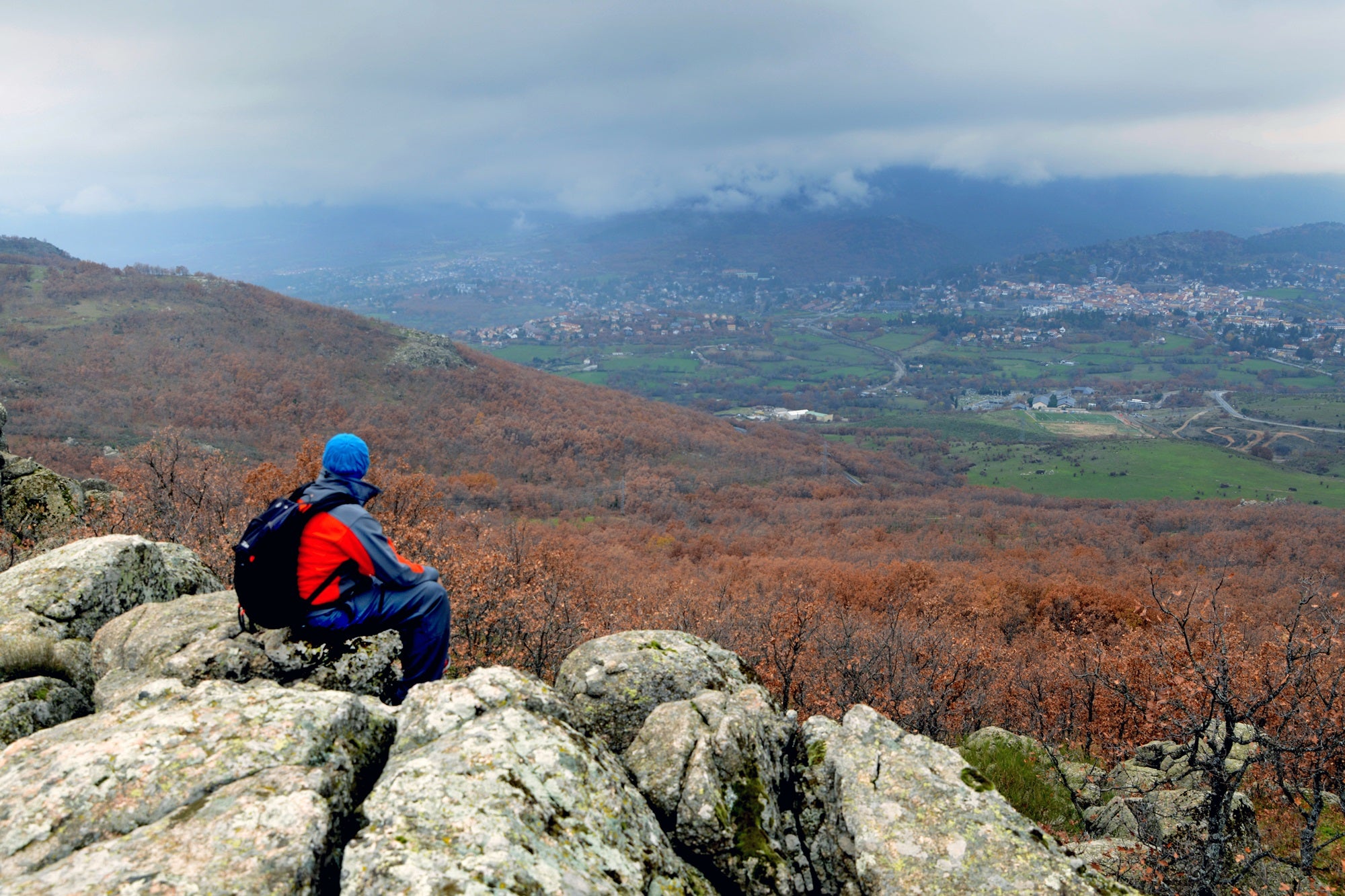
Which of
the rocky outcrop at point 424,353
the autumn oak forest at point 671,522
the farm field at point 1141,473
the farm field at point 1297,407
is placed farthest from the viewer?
the farm field at point 1297,407

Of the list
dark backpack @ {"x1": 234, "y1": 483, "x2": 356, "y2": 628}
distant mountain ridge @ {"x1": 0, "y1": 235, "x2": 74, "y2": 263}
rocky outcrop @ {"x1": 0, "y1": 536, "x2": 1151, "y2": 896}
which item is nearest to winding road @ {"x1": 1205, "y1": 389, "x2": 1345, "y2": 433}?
rocky outcrop @ {"x1": 0, "y1": 536, "x2": 1151, "y2": 896}

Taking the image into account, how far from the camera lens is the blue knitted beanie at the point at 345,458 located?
7.36 metres

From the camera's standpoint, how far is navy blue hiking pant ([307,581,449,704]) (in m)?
7.38

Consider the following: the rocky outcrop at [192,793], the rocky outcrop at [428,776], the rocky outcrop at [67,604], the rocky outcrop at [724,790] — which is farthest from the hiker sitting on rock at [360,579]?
the rocky outcrop at [67,604]

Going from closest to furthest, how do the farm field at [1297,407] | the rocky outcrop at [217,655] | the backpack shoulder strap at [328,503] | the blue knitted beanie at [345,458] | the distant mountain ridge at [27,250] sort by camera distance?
the backpack shoulder strap at [328,503] < the blue knitted beanie at [345,458] < the rocky outcrop at [217,655] < the distant mountain ridge at [27,250] < the farm field at [1297,407]

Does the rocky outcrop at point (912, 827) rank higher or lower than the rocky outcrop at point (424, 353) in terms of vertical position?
lower

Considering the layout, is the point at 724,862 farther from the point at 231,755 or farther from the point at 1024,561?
the point at 1024,561

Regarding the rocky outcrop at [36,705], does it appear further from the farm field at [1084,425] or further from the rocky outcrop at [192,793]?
the farm field at [1084,425]

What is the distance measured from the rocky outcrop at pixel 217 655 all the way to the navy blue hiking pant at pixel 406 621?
0.66m

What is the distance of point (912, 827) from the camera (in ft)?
22.5

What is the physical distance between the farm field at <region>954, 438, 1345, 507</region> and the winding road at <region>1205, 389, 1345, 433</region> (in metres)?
A: 31.7

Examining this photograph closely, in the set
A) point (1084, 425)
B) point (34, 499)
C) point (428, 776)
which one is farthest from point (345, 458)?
point (1084, 425)

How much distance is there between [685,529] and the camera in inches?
2630

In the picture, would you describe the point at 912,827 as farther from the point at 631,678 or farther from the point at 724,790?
the point at 631,678
